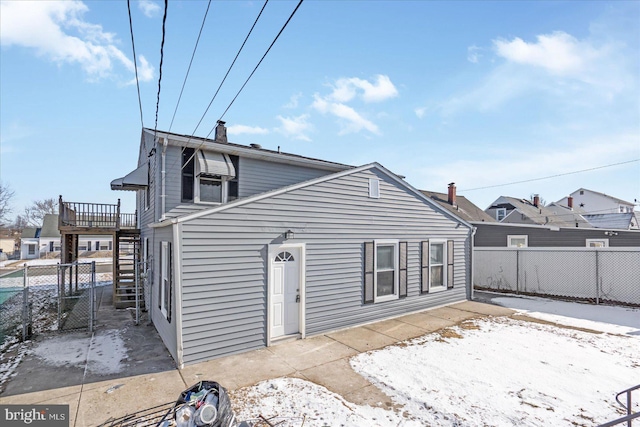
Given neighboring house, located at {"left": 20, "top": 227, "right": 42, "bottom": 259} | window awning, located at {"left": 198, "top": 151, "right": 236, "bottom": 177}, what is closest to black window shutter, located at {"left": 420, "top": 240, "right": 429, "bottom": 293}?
window awning, located at {"left": 198, "top": 151, "right": 236, "bottom": 177}

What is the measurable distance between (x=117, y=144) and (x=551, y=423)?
1079 centimetres

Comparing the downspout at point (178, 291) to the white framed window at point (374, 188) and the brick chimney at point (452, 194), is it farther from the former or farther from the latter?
the brick chimney at point (452, 194)

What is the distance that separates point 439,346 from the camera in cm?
623

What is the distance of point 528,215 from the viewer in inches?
930

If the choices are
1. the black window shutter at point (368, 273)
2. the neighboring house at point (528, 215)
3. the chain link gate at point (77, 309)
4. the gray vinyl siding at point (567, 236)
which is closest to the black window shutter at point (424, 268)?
the black window shutter at point (368, 273)

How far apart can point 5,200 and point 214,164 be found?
45093mm

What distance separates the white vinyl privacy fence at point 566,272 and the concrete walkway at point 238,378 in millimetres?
7491

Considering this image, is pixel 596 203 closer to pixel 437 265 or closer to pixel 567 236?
pixel 567 236

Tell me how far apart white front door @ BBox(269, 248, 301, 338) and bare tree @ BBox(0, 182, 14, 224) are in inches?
1830

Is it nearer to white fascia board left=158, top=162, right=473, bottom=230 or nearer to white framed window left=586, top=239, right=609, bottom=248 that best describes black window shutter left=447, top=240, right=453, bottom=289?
white fascia board left=158, top=162, right=473, bottom=230

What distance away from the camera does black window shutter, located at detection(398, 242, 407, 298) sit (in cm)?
841

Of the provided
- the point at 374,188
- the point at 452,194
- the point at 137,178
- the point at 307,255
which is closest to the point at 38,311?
the point at 137,178

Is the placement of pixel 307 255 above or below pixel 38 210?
below

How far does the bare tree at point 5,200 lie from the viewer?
119 ft
